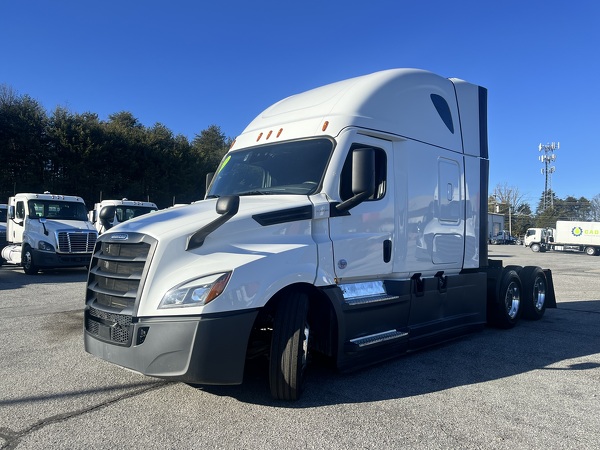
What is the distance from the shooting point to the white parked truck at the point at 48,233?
1462cm

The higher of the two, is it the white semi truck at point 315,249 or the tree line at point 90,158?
the tree line at point 90,158

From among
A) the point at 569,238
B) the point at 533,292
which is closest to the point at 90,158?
the point at 533,292

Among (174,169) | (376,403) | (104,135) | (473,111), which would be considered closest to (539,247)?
(174,169)

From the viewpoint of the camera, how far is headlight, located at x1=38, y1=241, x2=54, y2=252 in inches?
573

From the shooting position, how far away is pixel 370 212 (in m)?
5.23

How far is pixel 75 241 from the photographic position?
1494 centimetres

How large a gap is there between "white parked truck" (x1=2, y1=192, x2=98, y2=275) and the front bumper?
40.2 ft

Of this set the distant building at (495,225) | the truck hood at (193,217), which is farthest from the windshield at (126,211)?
the distant building at (495,225)

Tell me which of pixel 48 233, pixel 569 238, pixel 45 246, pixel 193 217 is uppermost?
pixel 193 217

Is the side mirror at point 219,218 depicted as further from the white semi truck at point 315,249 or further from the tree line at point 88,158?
the tree line at point 88,158

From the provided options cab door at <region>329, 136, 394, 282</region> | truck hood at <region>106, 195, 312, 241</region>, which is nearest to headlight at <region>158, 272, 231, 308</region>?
truck hood at <region>106, 195, 312, 241</region>

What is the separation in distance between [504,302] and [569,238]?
1731 inches

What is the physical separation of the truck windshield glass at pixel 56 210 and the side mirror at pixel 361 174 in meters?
13.8

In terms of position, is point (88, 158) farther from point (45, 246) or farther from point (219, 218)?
point (219, 218)
